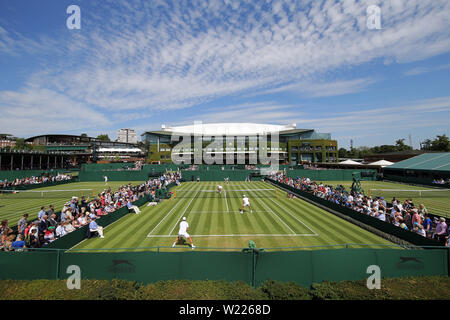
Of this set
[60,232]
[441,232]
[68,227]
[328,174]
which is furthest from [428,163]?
[60,232]

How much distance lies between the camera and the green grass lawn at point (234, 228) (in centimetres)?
1248

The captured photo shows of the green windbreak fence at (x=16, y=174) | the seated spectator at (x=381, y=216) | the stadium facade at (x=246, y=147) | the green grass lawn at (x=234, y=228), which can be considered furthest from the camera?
the stadium facade at (x=246, y=147)

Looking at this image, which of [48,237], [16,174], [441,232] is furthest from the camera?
[16,174]

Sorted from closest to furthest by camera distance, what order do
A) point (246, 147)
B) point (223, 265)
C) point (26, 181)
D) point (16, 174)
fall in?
1. point (223, 265)
2. point (26, 181)
3. point (16, 174)
4. point (246, 147)

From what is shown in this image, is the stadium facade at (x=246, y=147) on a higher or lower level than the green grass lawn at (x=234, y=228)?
higher

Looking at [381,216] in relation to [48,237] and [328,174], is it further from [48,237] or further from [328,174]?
[328,174]

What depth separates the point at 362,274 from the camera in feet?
26.2

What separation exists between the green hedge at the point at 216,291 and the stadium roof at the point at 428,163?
41.4 metres

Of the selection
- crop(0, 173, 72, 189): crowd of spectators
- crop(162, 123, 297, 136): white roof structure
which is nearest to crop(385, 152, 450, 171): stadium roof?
crop(0, 173, 72, 189): crowd of spectators

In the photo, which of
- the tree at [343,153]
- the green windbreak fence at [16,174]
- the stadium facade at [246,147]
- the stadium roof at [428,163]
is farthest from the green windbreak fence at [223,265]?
the tree at [343,153]

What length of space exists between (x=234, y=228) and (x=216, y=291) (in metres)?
8.53

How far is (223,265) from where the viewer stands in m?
7.95

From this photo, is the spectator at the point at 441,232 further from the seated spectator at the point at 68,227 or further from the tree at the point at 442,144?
the tree at the point at 442,144

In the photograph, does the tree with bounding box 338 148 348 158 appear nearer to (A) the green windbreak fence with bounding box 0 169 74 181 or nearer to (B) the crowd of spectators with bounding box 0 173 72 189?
(B) the crowd of spectators with bounding box 0 173 72 189
